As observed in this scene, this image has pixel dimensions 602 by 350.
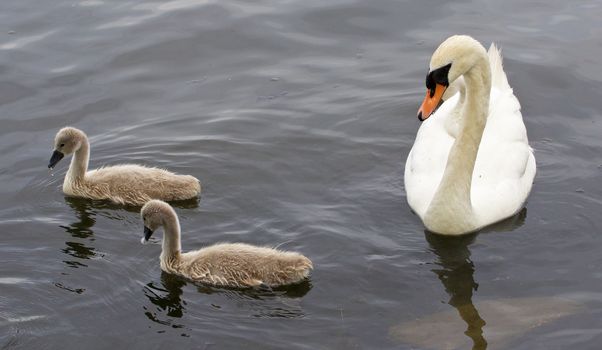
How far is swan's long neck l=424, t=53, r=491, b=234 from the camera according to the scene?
9906 mm

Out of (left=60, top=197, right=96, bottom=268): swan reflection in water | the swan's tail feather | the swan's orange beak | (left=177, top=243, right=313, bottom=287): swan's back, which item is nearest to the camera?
(left=177, top=243, right=313, bottom=287): swan's back

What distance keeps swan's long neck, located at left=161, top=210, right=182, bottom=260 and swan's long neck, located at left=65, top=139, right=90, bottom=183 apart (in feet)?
6.23

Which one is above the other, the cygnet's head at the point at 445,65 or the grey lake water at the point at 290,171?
the cygnet's head at the point at 445,65

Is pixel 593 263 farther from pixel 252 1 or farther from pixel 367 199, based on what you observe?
pixel 252 1

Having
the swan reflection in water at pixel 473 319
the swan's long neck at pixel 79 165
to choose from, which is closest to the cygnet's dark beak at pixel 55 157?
the swan's long neck at pixel 79 165

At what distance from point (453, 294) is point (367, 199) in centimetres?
176

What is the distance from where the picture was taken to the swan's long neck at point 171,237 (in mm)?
9227

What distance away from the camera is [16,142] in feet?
39.3

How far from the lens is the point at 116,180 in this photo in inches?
420

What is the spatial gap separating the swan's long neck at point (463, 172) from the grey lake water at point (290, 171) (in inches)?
8.4

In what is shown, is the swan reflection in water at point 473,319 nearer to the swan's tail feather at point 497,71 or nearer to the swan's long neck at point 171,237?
the swan's long neck at point 171,237

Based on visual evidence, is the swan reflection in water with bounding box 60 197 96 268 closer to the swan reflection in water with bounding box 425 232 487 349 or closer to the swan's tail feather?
the swan reflection in water with bounding box 425 232 487 349

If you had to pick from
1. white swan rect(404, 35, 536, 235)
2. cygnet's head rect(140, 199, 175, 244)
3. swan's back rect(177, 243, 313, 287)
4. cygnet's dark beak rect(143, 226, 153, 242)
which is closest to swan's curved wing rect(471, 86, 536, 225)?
white swan rect(404, 35, 536, 235)

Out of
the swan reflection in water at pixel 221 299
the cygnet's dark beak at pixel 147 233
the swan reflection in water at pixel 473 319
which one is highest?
the cygnet's dark beak at pixel 147 233
